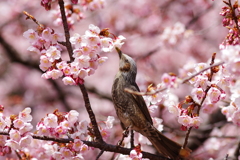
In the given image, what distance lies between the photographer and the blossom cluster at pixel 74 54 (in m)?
2.19

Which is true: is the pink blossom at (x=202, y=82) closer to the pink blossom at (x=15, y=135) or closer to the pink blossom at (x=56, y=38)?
the pink blossom at (x=56, y=38)

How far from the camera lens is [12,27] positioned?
6539mm

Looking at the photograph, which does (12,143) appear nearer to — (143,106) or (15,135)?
(15,135)

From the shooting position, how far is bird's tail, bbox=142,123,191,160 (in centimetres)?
263

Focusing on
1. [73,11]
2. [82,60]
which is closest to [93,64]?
[82,60]

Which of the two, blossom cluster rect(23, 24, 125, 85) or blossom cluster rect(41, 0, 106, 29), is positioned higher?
blossom cluster rect(41, 0, 106, 29)

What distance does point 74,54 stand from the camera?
7.20 feet

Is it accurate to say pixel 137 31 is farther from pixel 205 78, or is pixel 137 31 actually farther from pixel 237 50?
pixel 237 50

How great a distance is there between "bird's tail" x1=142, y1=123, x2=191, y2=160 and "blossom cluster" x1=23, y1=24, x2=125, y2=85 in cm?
85

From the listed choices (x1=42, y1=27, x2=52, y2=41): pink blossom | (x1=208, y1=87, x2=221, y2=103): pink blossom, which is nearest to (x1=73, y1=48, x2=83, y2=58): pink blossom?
(x1=42, y1=27, x2=52, y2=41): pink blossom

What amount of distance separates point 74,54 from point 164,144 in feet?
3.50

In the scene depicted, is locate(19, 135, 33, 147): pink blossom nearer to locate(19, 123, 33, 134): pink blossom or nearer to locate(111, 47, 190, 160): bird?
locate(19, 123, 33, 134): pink blossom

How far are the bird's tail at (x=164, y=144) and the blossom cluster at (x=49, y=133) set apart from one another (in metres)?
0.53

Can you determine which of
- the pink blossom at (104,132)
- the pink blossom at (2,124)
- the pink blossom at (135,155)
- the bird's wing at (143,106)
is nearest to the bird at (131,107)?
the bird's wing at (143,106)
